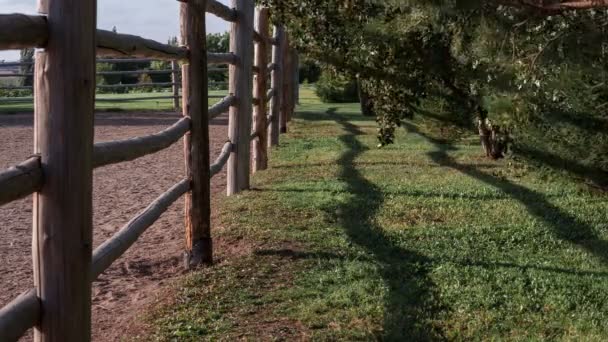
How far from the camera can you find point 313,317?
480cm

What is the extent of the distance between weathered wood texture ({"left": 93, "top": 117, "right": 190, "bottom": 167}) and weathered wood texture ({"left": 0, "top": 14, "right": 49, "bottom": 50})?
106 cm

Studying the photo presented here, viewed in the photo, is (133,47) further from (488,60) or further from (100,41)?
(488,60)

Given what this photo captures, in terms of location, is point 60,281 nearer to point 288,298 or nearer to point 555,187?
point 288,298

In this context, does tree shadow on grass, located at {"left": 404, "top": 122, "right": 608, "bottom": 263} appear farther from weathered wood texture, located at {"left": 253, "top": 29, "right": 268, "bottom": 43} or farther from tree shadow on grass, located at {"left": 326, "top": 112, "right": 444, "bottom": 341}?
weathered wood texture, located at {"left": 253, "top": 29, "right": 268, "bottom": 43}

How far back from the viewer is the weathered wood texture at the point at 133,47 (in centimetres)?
423

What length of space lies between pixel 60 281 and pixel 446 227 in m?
4.54

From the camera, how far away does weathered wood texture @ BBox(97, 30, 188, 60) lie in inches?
167

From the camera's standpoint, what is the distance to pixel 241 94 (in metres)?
8.79

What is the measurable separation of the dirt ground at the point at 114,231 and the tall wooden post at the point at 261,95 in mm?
513

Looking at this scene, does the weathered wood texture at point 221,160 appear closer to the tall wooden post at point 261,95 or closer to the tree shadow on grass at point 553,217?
the tall wooden post at point 261,95

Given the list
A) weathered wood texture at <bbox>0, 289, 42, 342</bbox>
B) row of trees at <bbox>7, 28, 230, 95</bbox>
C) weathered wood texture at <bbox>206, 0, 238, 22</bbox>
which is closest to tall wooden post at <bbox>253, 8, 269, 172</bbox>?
weathered wood texture at <bbox>206, 0, 238, 22</bbox>

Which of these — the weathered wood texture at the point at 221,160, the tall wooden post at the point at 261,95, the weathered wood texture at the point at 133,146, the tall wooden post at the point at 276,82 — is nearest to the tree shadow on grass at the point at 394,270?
the weathered wood texture at the point at 221,160

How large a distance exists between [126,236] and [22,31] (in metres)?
1.92

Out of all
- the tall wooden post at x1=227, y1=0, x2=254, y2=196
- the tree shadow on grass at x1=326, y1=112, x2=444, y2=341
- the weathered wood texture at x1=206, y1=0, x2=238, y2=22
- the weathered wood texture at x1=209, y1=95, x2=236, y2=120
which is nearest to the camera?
the tree shadow on grass at x1=326, y1=112, x2=444, y2=341
